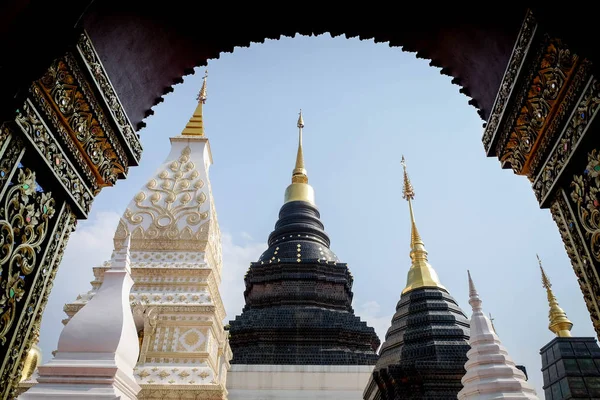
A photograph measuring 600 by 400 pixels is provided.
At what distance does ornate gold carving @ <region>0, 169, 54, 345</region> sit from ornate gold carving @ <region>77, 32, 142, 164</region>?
70cm

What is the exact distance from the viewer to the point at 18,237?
264cm

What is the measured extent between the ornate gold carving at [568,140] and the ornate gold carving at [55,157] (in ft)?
9.78

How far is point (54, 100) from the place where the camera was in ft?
9.03

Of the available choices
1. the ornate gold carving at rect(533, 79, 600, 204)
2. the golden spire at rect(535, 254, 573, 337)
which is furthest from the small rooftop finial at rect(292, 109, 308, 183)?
the ornate gold carving at rect(533, 79, 600, 204)

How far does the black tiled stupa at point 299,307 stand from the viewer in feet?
62.6

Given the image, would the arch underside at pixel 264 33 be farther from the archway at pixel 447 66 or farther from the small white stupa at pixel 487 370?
the small white stupa at pixel 487 370

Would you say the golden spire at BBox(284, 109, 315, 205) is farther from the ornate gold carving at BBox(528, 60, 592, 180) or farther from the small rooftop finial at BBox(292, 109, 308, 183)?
the ornate gold carving at BBox(528, 60, 592, 180)

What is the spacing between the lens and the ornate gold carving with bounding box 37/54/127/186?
272 cm

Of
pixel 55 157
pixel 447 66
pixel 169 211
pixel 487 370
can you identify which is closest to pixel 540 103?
pixel 447 66

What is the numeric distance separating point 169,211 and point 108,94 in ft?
36.0

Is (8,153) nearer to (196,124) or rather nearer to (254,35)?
(254,35)

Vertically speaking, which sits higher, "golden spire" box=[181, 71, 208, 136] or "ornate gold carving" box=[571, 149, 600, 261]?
"golden spire" box=[181, 71, 208, 136]

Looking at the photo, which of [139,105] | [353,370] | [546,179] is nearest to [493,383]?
[546,179]

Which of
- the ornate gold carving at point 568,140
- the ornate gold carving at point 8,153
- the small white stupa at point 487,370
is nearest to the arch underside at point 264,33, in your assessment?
the ornate gold carving at point 568,140
